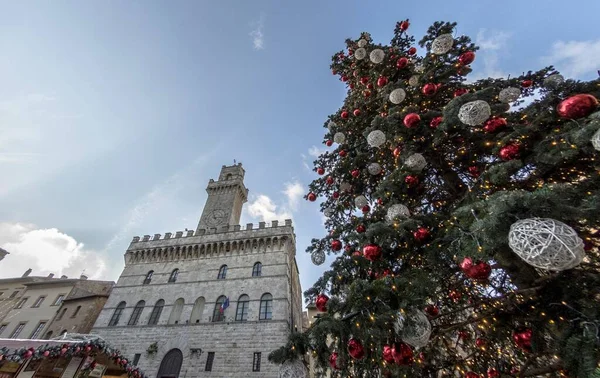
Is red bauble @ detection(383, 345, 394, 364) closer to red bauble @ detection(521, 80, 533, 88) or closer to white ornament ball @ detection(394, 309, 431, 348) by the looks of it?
white ornament ball @ detection(394, 309, 431, 348)

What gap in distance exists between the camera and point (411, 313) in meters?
3.30

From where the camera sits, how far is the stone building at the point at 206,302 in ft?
47.7

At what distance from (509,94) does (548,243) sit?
3.36m

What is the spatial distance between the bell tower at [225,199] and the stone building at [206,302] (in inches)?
57.2

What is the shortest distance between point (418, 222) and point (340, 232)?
6.42 ft

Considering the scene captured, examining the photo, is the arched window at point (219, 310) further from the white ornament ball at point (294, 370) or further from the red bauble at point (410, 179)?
the red bauble at point (410, 179)

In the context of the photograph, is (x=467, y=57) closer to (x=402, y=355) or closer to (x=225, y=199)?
(x=402, y=355)

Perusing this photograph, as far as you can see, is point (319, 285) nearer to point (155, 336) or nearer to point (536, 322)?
point (536, 322)

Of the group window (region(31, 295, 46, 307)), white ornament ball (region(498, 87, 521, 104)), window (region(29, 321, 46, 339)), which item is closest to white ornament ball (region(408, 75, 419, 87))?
white ornament ball (region(498, 87, 521, 104))

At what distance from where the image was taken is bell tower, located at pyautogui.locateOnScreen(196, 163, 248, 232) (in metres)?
23.8

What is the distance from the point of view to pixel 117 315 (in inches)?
714

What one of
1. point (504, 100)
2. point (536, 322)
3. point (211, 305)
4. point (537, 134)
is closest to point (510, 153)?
point (537, 134)

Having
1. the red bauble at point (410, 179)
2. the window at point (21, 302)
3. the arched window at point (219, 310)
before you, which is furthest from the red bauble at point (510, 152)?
the window at point (21, 302)

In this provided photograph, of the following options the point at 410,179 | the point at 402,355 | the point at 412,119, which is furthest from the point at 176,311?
the point at 412,119
